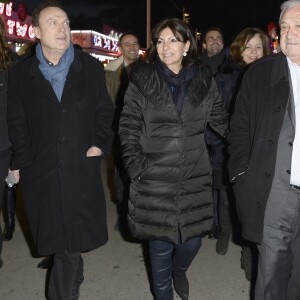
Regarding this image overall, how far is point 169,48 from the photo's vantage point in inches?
120

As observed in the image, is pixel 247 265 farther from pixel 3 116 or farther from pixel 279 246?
pixel 3 116

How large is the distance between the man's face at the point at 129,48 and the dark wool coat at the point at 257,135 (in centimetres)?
268

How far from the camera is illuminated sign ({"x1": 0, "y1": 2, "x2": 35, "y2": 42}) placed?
2234 cm

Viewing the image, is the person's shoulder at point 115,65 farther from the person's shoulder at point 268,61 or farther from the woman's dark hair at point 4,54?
the person's shoulder at point 268,61

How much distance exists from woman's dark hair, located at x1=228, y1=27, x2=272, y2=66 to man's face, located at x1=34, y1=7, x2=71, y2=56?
1.67m

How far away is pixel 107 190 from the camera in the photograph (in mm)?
6586

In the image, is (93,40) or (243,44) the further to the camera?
(93,40)

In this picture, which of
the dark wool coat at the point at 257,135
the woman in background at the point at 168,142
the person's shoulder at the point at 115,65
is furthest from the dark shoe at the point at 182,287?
the person's shoulder at the point at 115,65

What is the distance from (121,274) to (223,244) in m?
1.07

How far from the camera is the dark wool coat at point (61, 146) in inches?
115

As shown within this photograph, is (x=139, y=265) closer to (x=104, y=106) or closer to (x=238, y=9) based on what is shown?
(x=104, y=106)

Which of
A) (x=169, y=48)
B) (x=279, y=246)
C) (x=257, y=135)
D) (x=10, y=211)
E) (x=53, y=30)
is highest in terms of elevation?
(x=53, y=30)

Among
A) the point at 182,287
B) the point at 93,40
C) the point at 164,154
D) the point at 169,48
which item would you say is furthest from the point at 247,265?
the point at 93,40

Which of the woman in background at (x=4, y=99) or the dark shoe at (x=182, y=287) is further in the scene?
the dark shoe at (x=182, y=287)
